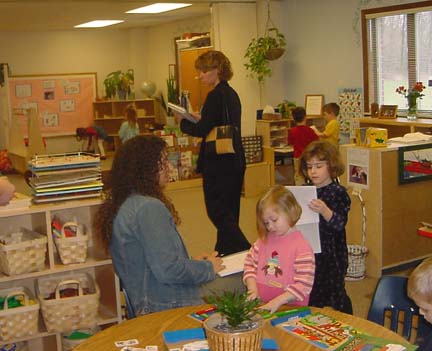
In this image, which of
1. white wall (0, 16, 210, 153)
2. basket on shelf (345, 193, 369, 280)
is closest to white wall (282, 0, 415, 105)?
basket on shelf (345, 193, 369, 280)

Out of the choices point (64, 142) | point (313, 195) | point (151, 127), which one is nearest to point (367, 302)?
point (313, 195)

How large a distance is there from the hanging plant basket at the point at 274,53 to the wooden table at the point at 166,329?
635 centimetres

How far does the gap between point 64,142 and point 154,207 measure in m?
10.8

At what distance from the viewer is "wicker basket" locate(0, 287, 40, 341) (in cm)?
304

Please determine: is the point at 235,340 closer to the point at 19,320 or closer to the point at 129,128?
the point at 19,320

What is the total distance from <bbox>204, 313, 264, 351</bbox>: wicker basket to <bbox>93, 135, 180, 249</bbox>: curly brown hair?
0.94 metres

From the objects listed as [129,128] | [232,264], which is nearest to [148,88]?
[129,128]

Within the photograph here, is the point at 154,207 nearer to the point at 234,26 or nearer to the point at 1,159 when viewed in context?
the point at 234,26

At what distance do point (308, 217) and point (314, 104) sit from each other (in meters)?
5.63

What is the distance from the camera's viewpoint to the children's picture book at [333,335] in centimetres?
194

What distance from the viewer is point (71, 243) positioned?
10.4ft

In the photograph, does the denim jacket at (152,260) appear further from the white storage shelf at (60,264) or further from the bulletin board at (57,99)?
the bulletin board at (57,99)

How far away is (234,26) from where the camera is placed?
28.5ft

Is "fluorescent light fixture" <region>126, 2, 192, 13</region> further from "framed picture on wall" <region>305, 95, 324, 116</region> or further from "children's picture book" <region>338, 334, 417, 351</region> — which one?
"children's picture book" <region>338, 334, 417, 351</region>
